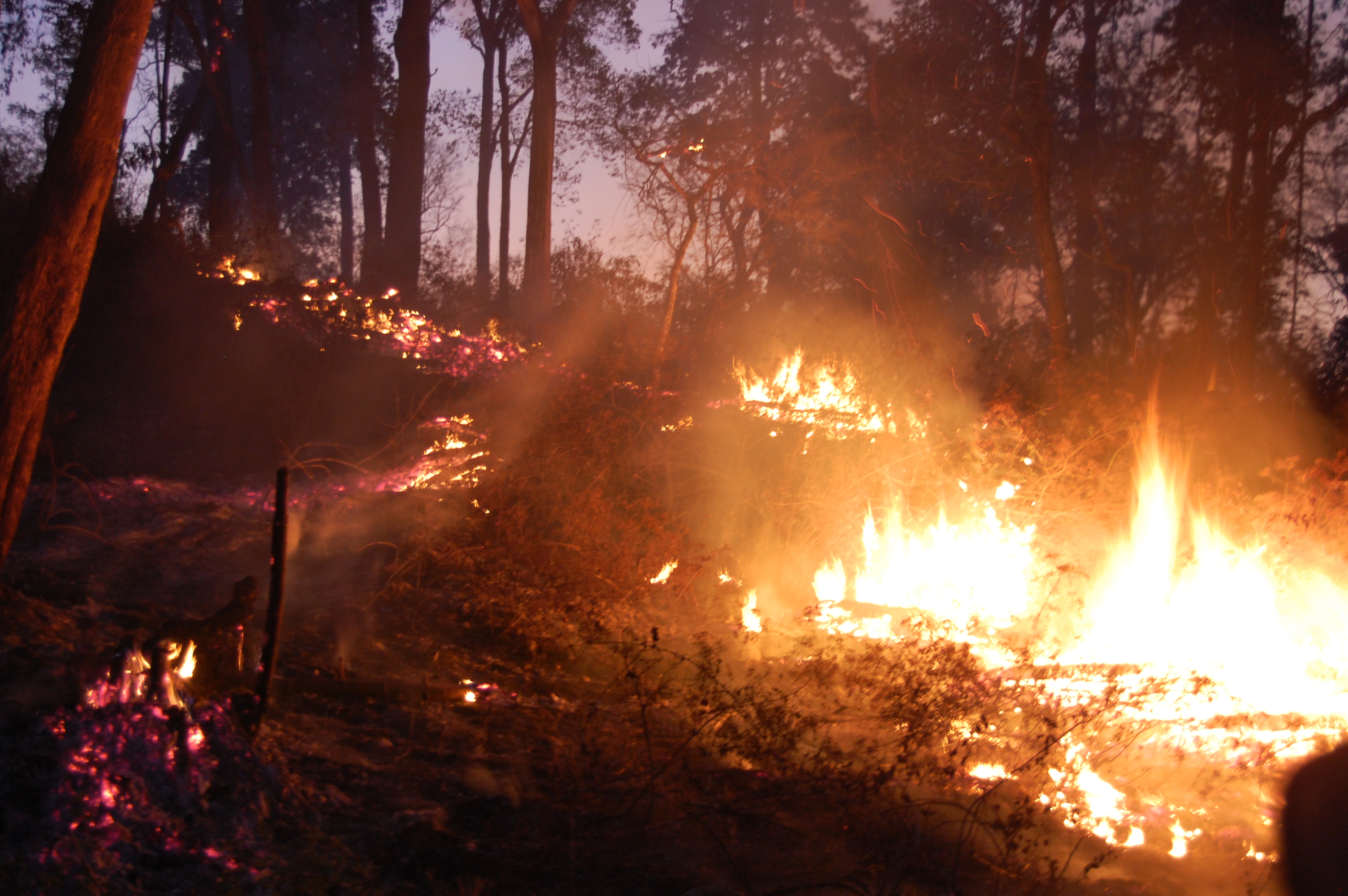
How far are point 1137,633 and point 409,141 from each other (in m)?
15.2

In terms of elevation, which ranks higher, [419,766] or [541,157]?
[541,157]

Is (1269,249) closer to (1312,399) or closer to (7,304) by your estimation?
(1312,399)

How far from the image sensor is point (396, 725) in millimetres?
5414

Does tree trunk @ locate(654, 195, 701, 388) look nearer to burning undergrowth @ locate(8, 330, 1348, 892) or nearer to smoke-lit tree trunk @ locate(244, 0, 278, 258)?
burning undergrowth @ locate(8, 330, 1348, 892)

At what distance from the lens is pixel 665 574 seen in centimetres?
858

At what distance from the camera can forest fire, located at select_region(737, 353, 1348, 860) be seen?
18.0 ft

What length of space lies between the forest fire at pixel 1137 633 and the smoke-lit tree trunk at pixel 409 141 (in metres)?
9.06

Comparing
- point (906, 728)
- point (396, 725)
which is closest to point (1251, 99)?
point (906, 728)

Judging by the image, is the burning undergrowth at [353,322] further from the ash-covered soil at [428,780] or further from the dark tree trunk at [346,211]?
the dark tree trunk at [346,211]

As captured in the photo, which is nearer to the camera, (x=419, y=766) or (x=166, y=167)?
(x=419, y=766)

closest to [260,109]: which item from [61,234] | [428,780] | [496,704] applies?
[61,234]

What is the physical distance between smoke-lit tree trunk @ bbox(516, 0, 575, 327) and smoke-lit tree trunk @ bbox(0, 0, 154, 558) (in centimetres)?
890

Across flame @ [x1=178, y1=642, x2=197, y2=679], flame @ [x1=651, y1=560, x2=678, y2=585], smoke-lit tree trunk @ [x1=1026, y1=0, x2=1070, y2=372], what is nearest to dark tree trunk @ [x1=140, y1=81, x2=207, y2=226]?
flame @ [x1=651, y1=560, x2=678, y2=585]

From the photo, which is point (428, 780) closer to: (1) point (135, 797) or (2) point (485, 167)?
(1) point (135, 797)
